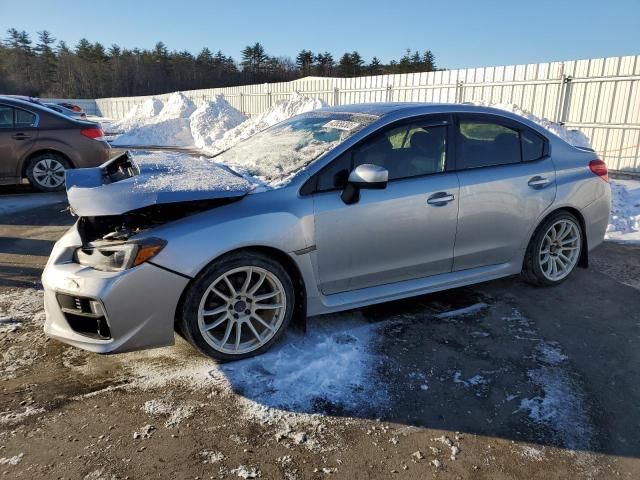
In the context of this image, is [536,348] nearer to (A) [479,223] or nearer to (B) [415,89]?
(A) [479,223]

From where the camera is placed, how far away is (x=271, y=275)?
3.18 metres

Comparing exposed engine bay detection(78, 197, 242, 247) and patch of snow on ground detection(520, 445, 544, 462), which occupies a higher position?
exposed engine bay detection(78, 197, 242, 247)

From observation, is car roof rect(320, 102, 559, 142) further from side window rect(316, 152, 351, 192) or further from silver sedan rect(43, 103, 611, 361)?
side window rect(316, 152, 351, 192)

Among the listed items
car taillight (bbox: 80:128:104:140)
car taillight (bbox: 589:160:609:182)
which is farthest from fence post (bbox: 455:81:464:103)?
car taillight (bbox: 589:160:609:182)

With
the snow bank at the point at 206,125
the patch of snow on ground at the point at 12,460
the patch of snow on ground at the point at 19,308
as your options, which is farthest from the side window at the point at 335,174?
the snow bank at the point at 206,125

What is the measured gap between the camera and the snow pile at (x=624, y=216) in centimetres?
644

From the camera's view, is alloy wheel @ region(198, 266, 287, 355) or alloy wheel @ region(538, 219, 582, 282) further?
alloy wheel @ region(538, 219, 582, 282)

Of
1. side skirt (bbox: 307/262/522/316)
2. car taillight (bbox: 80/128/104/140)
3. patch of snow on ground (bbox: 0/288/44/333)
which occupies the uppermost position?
car taillight (bbox: 80/128/104/140)

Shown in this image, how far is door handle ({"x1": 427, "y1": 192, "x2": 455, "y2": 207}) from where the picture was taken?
366cm

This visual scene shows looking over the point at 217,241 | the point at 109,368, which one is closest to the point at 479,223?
the point at 217,241

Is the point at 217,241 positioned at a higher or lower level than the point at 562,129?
lower

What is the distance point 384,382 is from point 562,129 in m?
10.5

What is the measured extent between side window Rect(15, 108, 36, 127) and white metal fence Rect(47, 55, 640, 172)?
11.3 meters

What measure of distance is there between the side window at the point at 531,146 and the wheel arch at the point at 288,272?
2341 mm
